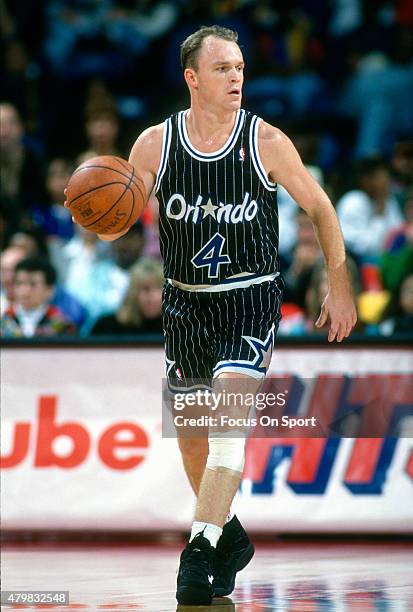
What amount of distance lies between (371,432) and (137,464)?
5.22ft

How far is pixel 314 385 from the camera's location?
827 centimetres

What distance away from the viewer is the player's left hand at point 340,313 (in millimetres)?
5723

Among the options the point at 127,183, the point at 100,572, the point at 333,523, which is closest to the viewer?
the point at 127,183

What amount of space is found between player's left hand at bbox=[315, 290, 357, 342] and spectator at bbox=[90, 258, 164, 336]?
3.50 m

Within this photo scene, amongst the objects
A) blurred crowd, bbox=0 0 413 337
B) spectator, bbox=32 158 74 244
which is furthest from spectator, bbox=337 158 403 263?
spectator, bbox=32 158 74 244

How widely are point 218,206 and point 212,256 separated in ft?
0.77

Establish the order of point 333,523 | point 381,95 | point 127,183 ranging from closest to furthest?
point 127,183
point 333,523
point 381,95

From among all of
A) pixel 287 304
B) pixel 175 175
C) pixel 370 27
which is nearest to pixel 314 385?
pixel 287 304

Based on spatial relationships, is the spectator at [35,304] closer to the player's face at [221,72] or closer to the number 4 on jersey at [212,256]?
the number 4 on jersey at [212,256]

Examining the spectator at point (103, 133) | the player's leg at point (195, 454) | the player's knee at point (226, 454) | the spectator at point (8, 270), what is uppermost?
the spectator at point (103, 133)

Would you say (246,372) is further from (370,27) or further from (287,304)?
(370,27)

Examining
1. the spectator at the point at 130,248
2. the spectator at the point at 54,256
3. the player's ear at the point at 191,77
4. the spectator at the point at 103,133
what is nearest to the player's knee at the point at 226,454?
the player's ear at the point at 191,77

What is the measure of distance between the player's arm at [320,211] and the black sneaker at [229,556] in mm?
1069

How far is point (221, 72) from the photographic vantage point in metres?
5.71
